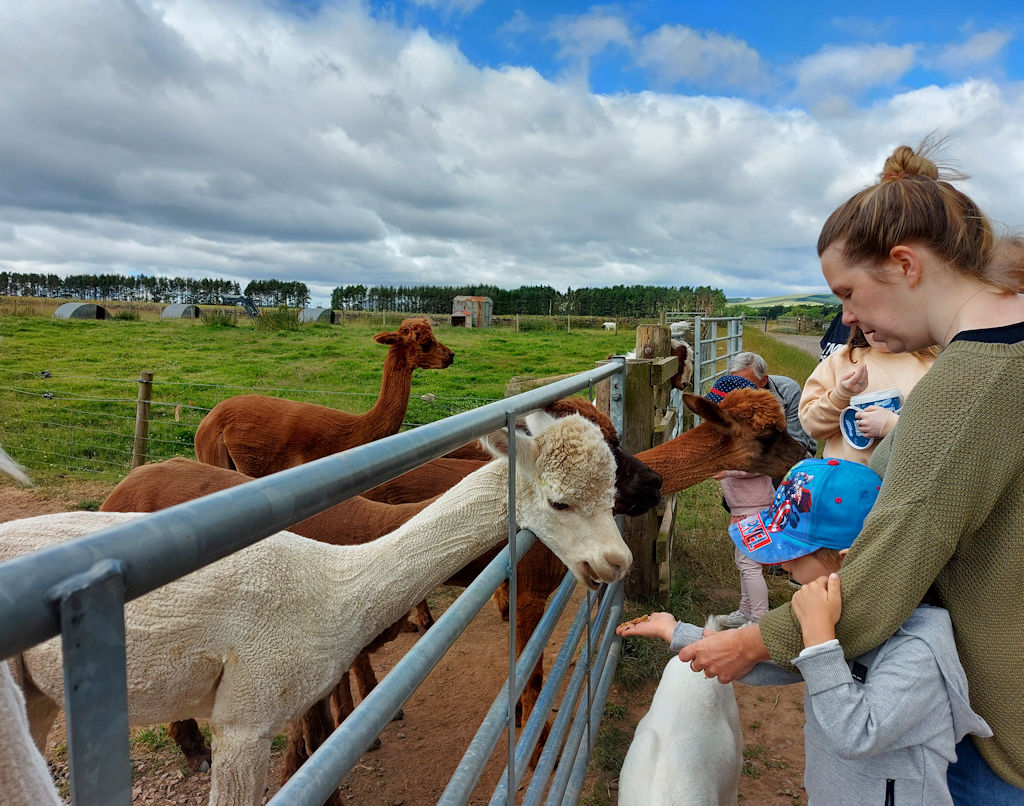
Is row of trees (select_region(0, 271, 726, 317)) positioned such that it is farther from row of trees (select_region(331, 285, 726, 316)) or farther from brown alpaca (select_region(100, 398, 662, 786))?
brown alpaca (select_region(100, 398, 662, 786))

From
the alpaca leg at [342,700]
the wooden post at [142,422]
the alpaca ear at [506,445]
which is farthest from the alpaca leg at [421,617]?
the wooden post at [142,422]

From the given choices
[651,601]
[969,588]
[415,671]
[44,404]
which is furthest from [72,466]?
[969,588]

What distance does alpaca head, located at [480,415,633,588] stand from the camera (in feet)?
6.23

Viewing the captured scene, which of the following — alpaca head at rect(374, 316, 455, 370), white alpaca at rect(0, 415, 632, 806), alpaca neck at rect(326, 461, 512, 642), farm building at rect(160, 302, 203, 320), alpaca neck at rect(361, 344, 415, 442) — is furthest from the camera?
farm building at rect(160, 302, 203, 320)

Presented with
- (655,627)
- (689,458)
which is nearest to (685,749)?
(655,627)

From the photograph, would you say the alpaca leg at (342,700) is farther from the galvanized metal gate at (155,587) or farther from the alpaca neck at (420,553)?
the galvanized metal gate at (155,587)

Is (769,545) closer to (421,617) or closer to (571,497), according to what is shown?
(571,497)

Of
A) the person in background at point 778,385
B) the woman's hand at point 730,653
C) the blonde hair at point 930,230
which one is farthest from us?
the person in background at point 778,385

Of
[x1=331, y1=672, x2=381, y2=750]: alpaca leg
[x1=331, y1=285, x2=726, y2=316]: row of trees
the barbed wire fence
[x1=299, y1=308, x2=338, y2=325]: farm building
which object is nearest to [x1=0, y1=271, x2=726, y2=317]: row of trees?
[x1=331, y1=285, x2=726, y2=316]: row of trees

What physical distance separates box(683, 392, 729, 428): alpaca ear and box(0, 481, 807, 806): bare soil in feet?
5.12

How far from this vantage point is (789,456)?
355 centimetres

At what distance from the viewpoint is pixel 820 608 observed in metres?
1.15

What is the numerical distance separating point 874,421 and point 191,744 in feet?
10.8

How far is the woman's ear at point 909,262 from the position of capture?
1178 mm
